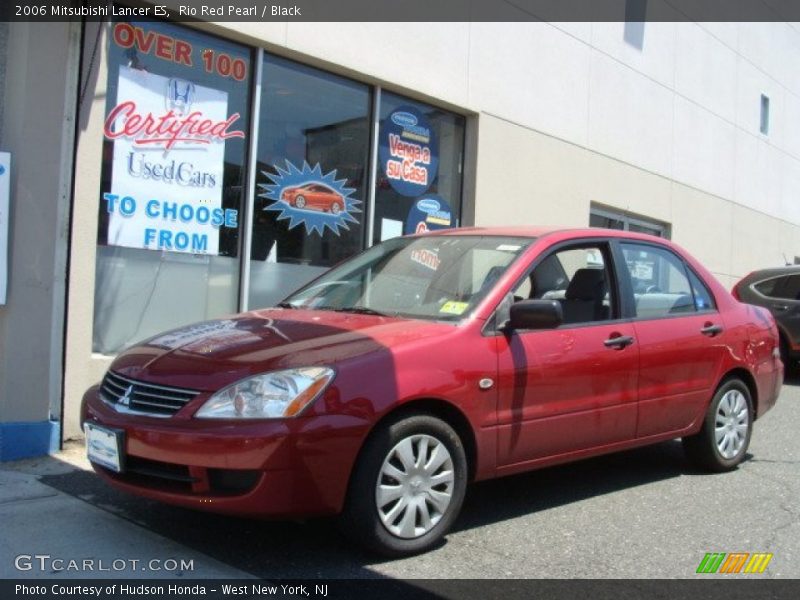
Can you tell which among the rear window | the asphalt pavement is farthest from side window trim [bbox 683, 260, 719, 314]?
the rear window

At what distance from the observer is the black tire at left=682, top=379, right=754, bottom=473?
561 centimetres

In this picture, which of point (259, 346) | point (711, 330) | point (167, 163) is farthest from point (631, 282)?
→ point (167, 163)

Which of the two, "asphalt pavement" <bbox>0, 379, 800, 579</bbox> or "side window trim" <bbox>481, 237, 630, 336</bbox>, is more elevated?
"side window trim" <bbox>481, 237, 630, 336</bbox>

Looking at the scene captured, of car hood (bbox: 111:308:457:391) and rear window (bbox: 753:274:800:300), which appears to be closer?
car hood (bbox: 111:308:457:391)

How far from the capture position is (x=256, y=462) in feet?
11.4

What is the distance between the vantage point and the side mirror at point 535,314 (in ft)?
13.7

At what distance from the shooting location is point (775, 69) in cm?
1720

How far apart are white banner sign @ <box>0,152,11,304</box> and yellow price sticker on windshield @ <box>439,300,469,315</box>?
122 inches

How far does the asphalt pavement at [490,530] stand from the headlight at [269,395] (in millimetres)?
729

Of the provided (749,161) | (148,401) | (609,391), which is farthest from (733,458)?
(749,161)

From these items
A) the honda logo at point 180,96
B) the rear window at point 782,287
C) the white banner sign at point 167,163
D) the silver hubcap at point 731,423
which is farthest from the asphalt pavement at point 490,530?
the rear window at point 782,287

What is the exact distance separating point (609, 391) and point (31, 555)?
319 centimetres

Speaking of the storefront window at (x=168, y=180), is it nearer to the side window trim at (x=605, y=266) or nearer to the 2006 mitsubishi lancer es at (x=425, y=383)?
the 2006 mitsubishi lancer es at (x=425, y=383)

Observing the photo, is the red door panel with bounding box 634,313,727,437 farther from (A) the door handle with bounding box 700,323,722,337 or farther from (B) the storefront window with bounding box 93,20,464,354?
(B) the storefront window with bounding box 93,20,464,354
